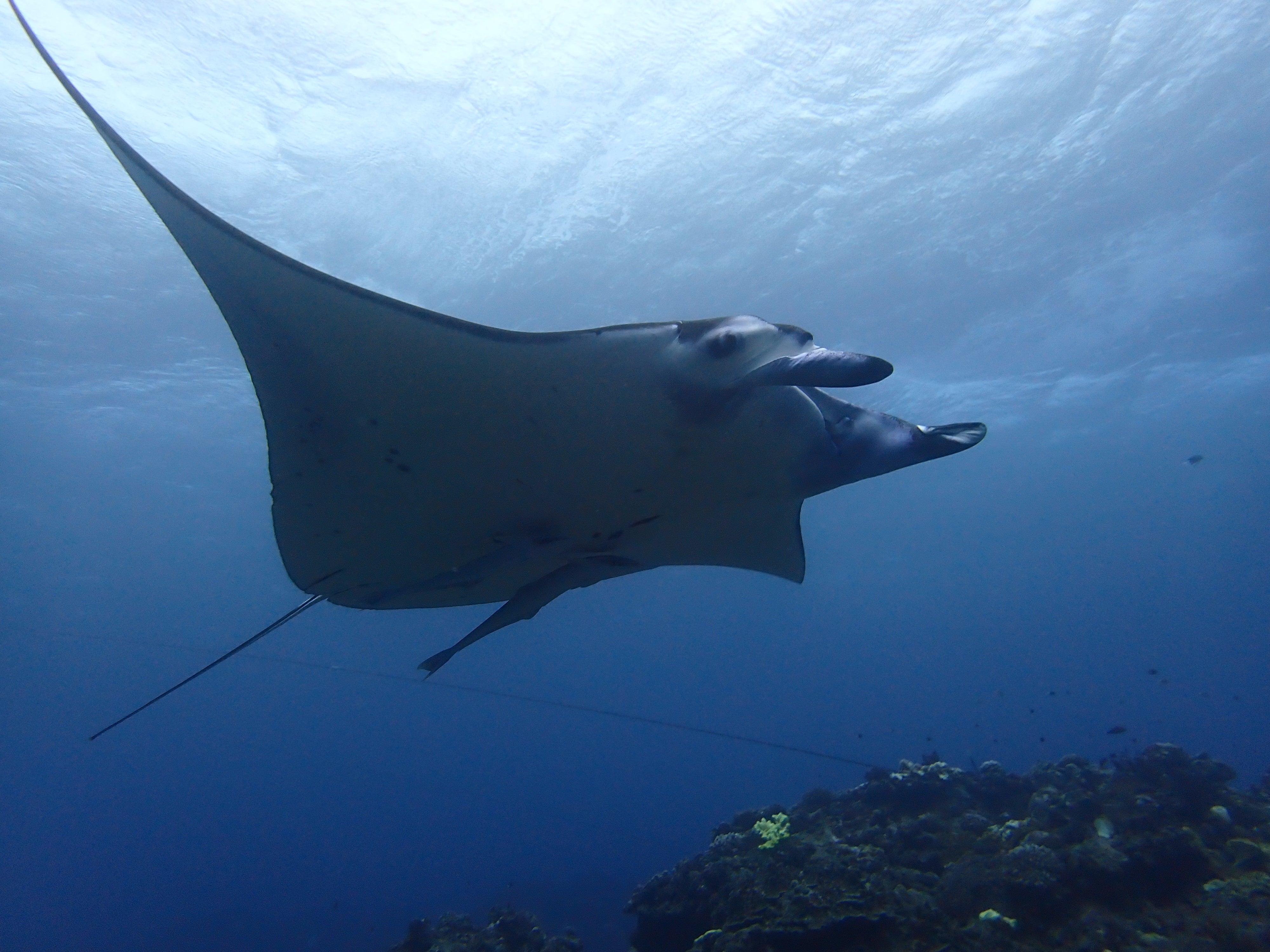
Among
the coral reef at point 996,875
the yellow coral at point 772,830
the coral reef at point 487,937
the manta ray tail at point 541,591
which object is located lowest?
the coral reef at point 487,937

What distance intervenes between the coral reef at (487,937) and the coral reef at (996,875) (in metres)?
1.39

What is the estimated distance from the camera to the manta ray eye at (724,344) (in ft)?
7.11

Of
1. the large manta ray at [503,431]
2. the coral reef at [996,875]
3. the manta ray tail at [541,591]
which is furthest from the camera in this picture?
the coral reef at [996,875]

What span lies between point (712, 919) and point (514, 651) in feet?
170

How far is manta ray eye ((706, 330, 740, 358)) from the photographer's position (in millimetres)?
2166

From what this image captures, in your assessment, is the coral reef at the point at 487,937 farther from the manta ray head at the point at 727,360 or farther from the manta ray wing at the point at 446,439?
the manta ray head at the point at 727,360

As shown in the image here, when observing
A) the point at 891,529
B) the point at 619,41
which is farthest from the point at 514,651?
the point at 619,41

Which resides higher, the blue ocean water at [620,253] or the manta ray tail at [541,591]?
the blue ocean water at [620,253]

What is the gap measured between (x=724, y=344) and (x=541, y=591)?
5.49ft

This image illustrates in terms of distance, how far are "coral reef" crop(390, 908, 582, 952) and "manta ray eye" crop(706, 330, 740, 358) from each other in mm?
7380

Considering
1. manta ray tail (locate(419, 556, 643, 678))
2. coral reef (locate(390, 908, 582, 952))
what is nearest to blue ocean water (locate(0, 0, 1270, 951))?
coral reef (locate(390, 908, 582, 952))

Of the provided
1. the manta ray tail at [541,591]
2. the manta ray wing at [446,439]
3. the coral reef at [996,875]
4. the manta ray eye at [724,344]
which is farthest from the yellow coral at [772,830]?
→ the manta ray eye at [724,344]

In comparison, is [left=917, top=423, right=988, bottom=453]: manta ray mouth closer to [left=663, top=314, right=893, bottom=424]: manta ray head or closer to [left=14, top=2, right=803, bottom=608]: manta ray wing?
[left=663, top=314, right=893, bottom=424]: manta ray head

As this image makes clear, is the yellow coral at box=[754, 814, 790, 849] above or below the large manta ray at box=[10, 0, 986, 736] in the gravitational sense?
below
